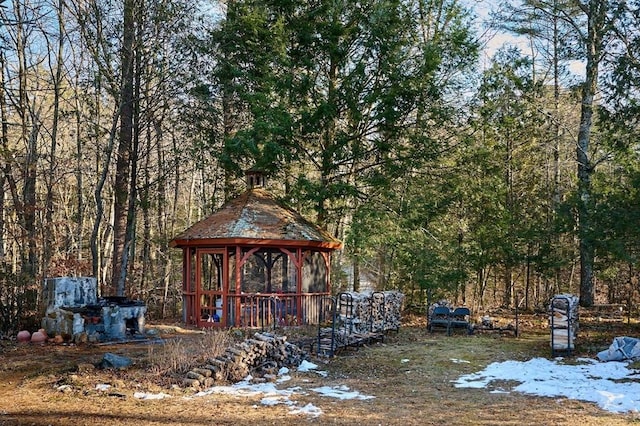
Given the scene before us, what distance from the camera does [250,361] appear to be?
9.23m

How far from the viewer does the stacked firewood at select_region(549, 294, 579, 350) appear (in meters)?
11.0

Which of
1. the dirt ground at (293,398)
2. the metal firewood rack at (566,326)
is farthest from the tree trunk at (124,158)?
the metal firewood rack at (566,326)

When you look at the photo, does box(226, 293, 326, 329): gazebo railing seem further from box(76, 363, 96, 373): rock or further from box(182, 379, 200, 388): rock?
box(182, 379, 200, 388): rock

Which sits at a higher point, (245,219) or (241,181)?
(241,181)

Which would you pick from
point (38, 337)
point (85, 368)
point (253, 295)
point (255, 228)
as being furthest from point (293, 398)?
point (255, 228)

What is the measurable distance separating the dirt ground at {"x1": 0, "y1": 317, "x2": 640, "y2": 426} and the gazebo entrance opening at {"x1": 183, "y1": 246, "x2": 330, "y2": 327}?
3585 millimetres

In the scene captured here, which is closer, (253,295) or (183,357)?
(183,357)

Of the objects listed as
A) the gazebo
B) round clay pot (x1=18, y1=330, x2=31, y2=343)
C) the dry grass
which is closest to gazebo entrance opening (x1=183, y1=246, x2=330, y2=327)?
the gazebo

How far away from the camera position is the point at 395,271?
20.6 metres

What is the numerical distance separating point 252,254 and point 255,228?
974 millimetres

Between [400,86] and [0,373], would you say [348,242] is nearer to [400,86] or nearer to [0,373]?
[400,86]

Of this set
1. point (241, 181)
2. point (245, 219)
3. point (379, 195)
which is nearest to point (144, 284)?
point (241, 181)

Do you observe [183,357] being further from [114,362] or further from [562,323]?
[562,323]

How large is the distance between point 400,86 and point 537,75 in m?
7.70
